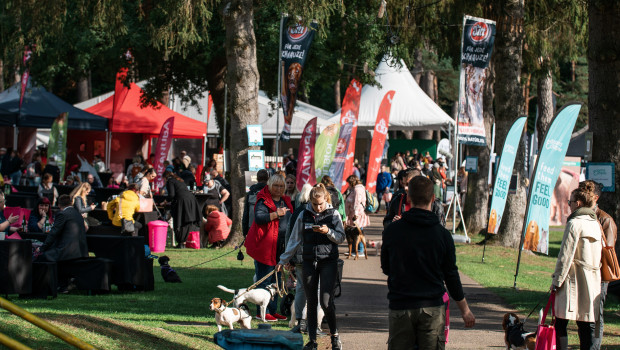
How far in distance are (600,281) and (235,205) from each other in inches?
475

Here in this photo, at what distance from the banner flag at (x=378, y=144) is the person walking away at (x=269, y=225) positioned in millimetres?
11358

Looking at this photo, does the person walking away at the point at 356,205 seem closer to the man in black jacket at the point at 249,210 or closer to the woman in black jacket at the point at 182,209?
the woman in black jacket at the point at 182,209

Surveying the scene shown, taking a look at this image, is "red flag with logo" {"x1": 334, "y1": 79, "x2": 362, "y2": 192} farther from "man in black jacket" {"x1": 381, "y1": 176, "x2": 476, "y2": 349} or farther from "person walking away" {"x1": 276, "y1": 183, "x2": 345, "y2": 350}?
"man in black jacket" {"x1": 381, "y1": 176, "x2": 476, "y2": 349}

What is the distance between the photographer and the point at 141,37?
1077 inches

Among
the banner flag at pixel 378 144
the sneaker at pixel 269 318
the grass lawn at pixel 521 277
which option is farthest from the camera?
the banner flag at pixel 378 144

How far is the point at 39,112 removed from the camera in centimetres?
2959

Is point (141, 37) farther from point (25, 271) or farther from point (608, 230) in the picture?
point (608, 230)

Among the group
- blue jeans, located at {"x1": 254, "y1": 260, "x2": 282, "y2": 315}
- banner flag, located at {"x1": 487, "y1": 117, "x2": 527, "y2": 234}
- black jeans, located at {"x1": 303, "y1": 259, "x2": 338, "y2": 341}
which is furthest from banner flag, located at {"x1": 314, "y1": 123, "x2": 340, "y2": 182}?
black jeans, located at {"x1": 303, "y1": 259, "x2": 338, "y2": 341}

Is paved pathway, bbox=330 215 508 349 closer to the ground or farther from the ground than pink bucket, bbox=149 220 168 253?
closer to the ground

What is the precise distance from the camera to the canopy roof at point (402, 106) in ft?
117

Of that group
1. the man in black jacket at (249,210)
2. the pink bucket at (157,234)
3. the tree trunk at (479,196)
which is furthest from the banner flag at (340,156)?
the man in black jacket at (249,210)

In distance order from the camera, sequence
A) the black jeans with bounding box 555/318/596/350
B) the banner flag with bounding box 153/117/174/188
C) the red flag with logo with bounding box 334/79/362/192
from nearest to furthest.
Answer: the black jeans with bounding box 555/318/596/350, the red flag with logo with bounding box 334/79/362/192, the banner flag with bounding box 153/117/174/188

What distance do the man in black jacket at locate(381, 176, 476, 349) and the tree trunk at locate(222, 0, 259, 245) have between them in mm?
13005

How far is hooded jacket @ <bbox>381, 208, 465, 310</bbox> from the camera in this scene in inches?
218
